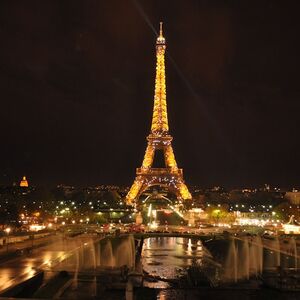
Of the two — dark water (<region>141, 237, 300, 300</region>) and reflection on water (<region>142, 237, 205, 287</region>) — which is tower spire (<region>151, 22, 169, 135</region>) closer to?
reflection on water (<region>142, 237, 205, 287</region>)

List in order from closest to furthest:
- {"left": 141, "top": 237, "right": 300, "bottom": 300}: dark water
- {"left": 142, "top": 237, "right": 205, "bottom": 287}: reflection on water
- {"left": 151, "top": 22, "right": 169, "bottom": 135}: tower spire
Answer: {"left": 141, "top": 237, "right": 300, "bottom": 300}: dark water, {"left": 142, "top": 237, "right": 205, "bottom": 287}: reflection on water, {"left": 151, "top": 22, "right": 169, "bottom": 135}: tower spire

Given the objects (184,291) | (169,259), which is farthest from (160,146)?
(184,291)

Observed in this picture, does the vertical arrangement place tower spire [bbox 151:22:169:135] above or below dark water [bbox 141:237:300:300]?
above

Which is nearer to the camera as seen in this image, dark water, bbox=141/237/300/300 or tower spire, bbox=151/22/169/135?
→ dark water, bbox=141/237/300/300

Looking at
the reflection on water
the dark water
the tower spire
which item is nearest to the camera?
the dark water

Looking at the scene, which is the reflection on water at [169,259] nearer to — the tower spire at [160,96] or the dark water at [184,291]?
the dark water at [184,291]

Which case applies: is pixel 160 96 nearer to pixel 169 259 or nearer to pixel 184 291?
pixel 169 259

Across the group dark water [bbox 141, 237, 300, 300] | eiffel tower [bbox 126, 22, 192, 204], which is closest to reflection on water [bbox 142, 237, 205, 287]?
dark water [bbox 141, 237, 300, 300]
